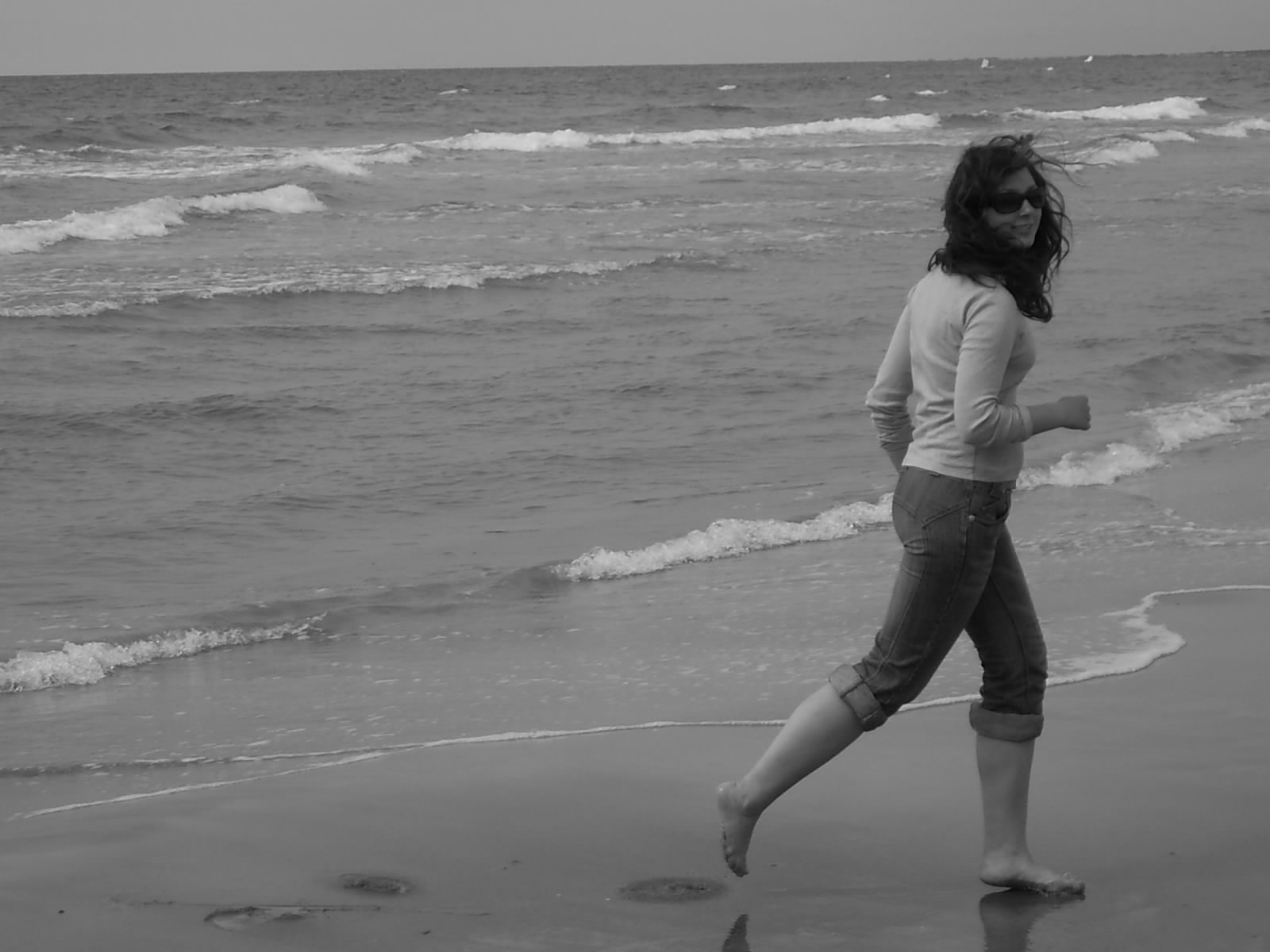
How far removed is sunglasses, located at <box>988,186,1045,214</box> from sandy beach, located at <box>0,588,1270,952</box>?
1434 mm

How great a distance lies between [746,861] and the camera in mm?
3586

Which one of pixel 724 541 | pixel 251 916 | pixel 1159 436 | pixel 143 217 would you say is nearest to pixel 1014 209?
pixel 251 916

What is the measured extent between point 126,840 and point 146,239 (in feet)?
61.5

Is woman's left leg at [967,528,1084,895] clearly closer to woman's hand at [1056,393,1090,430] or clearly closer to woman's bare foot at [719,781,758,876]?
woman's hand at [1056,393,1090,430]

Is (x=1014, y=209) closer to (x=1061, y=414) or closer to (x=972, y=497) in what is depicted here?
(x=1061, y=414)

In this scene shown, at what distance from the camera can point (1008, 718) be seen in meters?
3.46

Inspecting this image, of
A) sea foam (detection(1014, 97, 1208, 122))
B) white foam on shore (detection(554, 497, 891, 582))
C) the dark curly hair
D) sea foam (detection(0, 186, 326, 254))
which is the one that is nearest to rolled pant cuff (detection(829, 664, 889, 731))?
the dark curly hair

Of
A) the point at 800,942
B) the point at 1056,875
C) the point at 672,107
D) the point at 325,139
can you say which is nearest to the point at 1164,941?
the point at 1056,875

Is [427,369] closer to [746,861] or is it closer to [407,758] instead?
[407,758]

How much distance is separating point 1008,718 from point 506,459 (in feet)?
22.0

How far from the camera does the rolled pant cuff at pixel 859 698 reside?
11.1 feet

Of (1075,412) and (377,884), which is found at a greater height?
(1075,412)

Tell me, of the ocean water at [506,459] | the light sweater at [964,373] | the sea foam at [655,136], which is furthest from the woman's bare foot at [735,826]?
the sea foam at [655,136]

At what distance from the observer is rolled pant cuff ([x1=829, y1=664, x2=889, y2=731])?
3.37 metres
